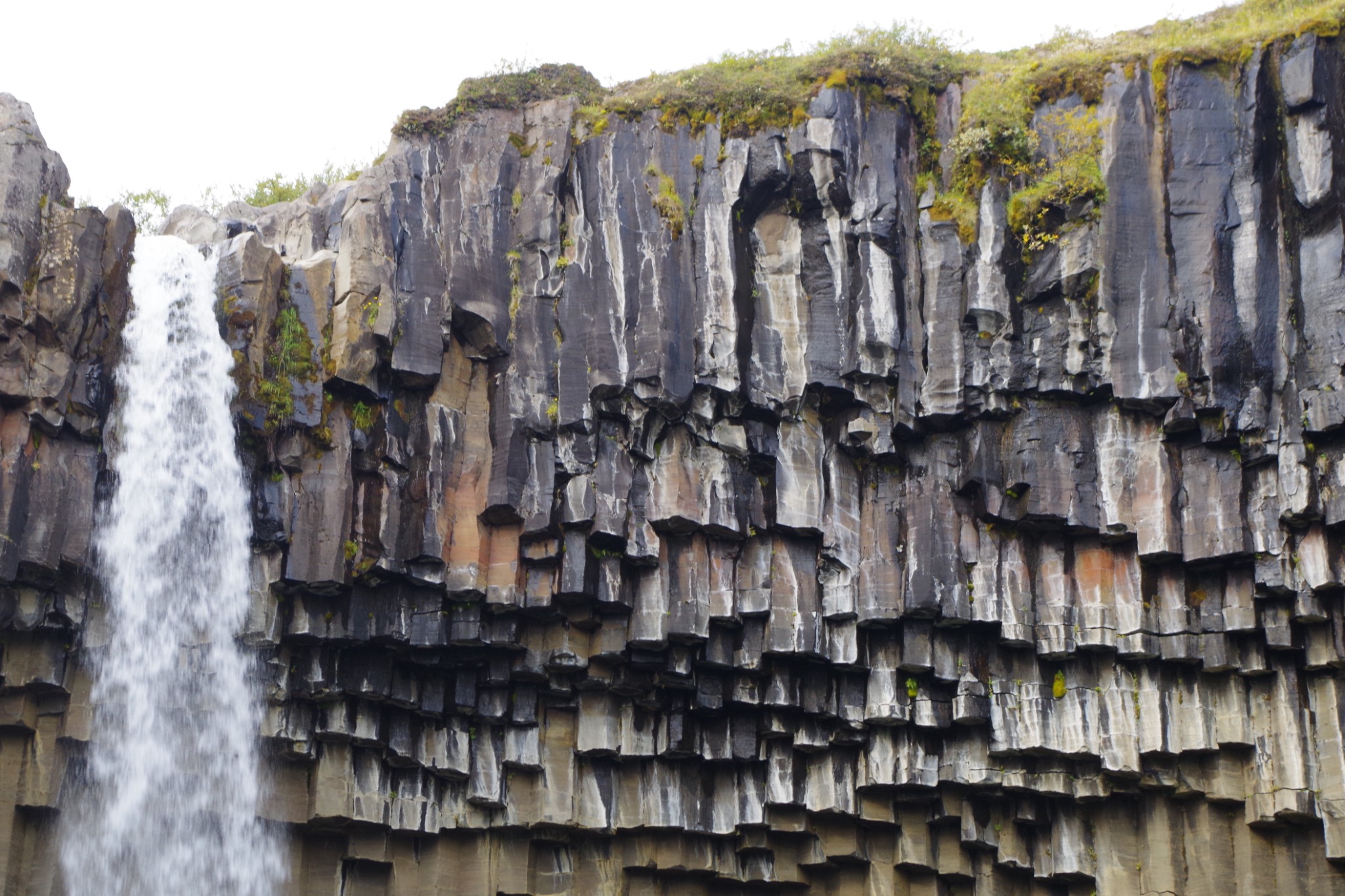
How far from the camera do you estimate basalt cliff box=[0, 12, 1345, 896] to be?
18.0 metres

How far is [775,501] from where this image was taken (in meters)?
19.9

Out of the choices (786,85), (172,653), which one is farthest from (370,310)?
(786,85)

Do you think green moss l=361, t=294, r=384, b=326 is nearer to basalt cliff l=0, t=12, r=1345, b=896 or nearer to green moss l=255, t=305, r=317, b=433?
basalt cliff l=0, t=12, r=1345, b=896

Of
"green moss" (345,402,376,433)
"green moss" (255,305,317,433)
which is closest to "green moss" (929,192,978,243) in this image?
"green moss" (345,402,376,433)

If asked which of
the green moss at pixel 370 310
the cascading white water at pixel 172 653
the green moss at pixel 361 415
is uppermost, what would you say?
the green moss at pixel 370 310

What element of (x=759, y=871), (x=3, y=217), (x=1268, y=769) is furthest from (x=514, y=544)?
(x=1268, y=769)

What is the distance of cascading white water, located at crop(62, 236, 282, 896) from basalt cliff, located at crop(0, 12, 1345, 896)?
356mm

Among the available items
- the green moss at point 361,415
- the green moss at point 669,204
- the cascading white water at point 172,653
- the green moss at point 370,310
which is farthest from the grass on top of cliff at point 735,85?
the cascading white water at point 172,653

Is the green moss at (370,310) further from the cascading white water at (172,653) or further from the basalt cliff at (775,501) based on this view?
the cascading white water at (172,653)

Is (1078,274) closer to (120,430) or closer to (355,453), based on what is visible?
(355,453)

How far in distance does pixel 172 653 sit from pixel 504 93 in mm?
10299

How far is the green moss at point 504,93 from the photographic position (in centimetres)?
2123

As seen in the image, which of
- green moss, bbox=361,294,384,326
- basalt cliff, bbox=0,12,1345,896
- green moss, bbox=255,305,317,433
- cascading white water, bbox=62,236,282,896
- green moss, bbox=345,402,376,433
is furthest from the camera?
green moss, bbox=361,294,384,326

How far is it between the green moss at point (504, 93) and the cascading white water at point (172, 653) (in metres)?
5.01
